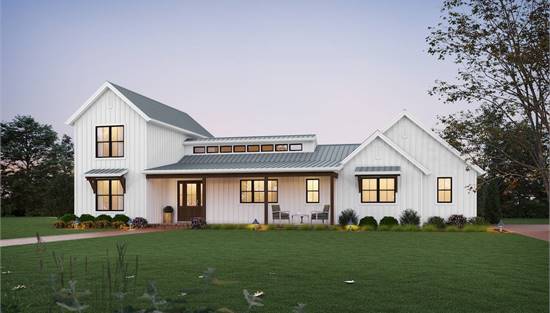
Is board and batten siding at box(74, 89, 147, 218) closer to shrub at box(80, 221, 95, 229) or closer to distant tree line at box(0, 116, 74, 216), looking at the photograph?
shrub at box(80, 221, 95, 229)

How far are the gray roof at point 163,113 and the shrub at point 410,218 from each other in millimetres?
13864

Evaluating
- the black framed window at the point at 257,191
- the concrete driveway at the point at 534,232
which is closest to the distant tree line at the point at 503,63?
the concrete driveway at the point at 534,232

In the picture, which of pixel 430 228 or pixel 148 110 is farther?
pixel 148 110

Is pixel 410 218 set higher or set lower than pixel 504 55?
lower

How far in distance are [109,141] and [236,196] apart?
24.6 ft

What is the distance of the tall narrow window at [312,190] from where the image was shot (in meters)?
26.2

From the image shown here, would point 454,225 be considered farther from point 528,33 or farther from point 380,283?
point 380,283

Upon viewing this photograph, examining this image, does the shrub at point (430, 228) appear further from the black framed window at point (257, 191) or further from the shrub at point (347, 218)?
the black framed window at point (257, 191)

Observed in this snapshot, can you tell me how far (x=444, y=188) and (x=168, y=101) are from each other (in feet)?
66.0

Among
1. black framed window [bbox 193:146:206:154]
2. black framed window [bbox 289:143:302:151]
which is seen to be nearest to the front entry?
black framed window [bbox 193:146:206:154]

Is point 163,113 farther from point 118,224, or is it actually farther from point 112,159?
point 118,224

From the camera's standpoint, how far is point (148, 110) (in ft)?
89.6

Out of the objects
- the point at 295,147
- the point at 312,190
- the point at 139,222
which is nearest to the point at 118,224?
the point at 139,222

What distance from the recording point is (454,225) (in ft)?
76.5
